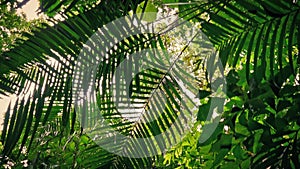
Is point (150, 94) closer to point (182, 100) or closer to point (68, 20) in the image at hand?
point (182, 100)

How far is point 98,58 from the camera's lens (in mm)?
722

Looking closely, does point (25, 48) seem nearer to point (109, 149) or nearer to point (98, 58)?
point (98, 58)

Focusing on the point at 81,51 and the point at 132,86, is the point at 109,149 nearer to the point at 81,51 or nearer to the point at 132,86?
the point at 132,86

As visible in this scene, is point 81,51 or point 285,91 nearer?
point 81,51

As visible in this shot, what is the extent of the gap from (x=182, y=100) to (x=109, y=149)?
0.60ft

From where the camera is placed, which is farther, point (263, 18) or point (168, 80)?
point (168, 80)

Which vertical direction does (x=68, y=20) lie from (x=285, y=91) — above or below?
above

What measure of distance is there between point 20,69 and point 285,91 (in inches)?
19.6

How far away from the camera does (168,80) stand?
2.81 feet

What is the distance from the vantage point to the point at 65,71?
66 centimetres

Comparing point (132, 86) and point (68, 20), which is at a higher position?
point (68, 20)

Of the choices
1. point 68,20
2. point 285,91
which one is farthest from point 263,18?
point 68,20

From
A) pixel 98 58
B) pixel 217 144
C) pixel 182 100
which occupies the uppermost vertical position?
pixel 98 58

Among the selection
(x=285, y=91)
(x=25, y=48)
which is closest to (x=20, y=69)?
(x=25, y=48)
